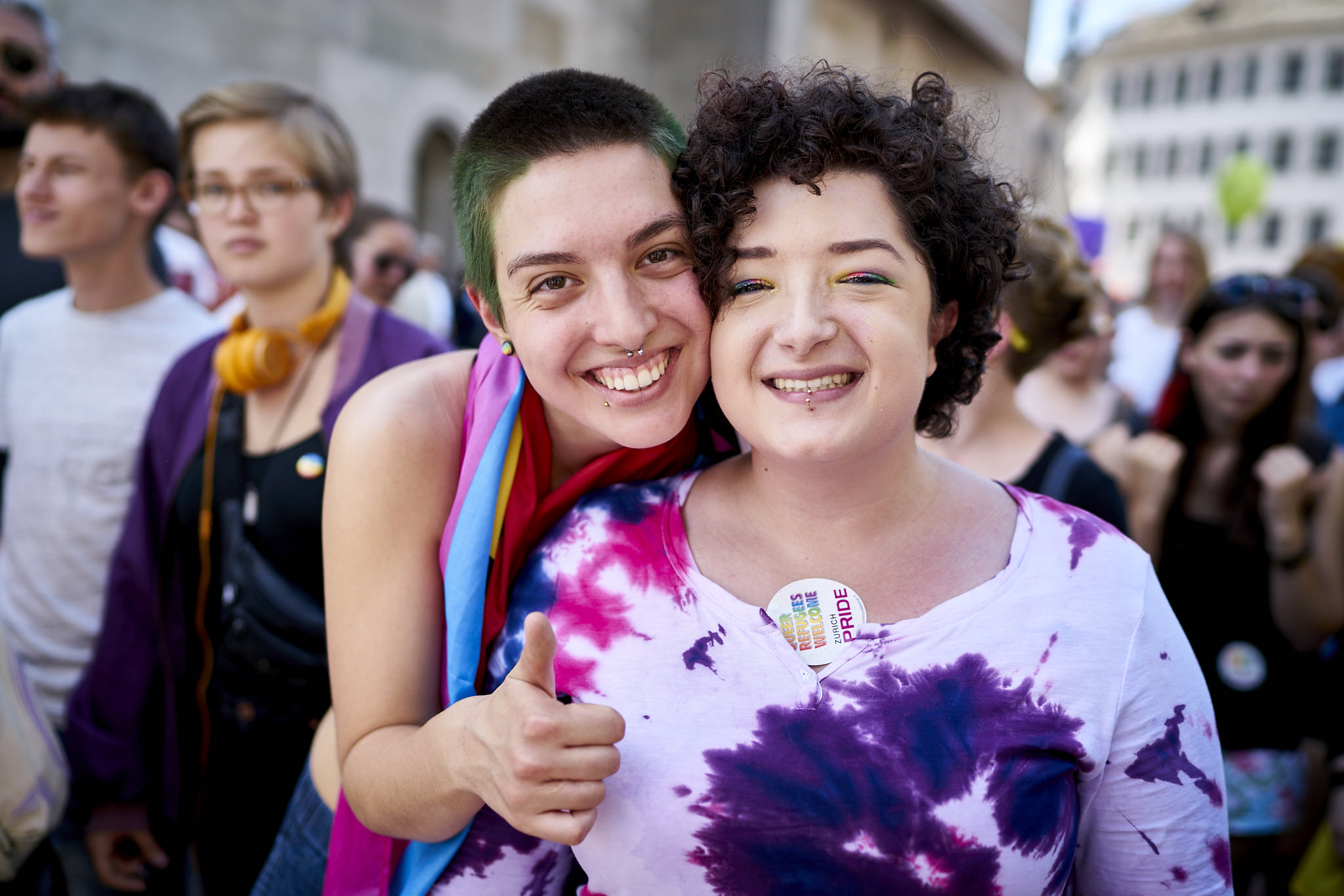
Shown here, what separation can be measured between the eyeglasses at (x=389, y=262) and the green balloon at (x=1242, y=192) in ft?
43.9

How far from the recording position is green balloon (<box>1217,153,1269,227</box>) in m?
13.8

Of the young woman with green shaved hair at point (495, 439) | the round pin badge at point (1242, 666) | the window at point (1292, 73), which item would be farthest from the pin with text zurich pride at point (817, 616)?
the window at point (1292, 73)

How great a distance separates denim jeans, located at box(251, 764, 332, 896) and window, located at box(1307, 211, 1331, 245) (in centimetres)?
5431

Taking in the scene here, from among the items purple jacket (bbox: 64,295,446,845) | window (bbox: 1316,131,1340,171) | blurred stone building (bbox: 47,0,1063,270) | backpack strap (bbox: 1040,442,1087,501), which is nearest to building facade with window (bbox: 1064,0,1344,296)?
window (bbox: 1316,131,1340,171)

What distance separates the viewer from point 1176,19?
161 ft

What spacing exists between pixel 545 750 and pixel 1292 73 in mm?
56927

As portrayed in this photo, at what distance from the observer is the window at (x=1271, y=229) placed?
45469 mm

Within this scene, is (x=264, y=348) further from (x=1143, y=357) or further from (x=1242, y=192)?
(x=1242, y=192)

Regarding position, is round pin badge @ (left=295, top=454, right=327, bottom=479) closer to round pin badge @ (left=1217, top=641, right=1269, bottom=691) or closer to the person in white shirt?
the person in white shirt

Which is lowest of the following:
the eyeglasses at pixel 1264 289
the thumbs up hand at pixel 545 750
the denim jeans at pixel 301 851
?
the denim jeans at pixel 301 851

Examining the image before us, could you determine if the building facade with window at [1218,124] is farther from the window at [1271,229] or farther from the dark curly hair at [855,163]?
the dark curly hair at [855,163]

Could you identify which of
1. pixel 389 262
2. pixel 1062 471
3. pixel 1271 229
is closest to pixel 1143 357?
pixel 1062 471

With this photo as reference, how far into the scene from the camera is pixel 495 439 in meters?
1.49

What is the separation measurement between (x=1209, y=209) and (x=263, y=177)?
5309 centimetres
